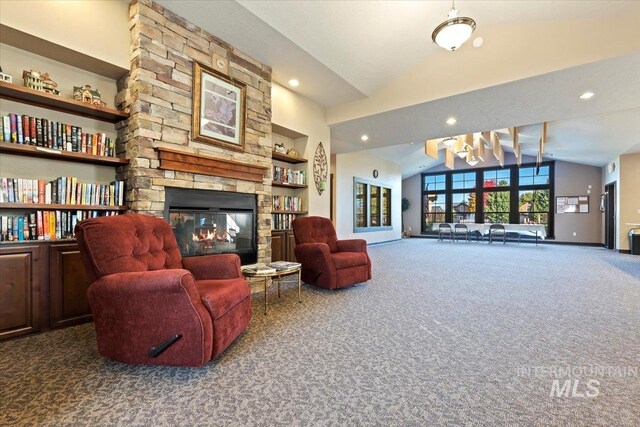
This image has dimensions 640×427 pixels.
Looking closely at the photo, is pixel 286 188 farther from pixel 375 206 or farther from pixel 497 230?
pixel 497 230

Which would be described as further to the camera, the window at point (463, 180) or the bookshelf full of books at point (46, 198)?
the window at point (463, 180)

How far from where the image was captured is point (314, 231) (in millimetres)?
4328

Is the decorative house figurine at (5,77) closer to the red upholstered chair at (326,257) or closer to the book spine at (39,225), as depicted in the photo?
the book spine at (39,225)

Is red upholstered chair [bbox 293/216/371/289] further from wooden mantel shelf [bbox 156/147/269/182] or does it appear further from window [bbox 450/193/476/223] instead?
window [bbox 450/193/476/223]

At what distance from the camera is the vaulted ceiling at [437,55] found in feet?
10.7

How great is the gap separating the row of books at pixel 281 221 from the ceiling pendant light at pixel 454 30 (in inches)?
131

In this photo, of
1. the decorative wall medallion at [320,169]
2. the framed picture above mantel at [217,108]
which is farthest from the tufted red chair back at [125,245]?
the decorative wall medallion at [320,169]

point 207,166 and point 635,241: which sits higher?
point 207,166

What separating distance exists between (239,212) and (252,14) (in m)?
2.29

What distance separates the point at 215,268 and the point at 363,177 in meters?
7.80

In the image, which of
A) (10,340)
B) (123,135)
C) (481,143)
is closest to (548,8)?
(123,135)

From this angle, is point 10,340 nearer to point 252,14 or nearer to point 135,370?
point 135,370

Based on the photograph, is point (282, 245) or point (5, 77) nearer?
point (5, 77)

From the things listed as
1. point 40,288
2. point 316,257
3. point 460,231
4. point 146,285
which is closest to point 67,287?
point 40,288
